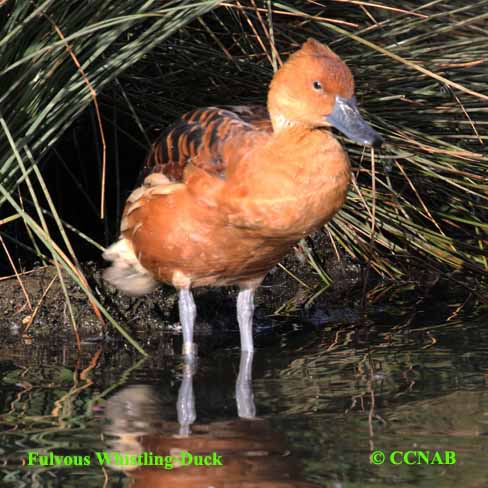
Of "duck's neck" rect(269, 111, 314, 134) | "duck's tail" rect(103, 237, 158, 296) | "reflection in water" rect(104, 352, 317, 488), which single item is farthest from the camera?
"duck's tail" rect(103, 237, 158, 296)

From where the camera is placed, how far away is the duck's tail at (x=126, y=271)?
18.2ft

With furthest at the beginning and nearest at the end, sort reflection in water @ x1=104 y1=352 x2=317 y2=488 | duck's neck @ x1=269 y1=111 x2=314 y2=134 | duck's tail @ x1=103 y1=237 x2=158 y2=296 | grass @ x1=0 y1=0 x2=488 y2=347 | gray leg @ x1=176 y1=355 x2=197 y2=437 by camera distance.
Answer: grass @ x1=0 y1=0 x2=488 y2=347 → duck's tail @ x1=103 y1=237 x2=158 y2=296 → duck's neck @ x1=269 y1=111 x2=314 y2=134 → gray leg @ x1=176 y1=355 x2=197 y2=437 → reflection in water @ x1=104 y1=352 x2=317 y2=488

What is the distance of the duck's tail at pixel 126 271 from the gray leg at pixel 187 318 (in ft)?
0.86

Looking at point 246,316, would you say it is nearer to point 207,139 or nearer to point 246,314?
point 246,314

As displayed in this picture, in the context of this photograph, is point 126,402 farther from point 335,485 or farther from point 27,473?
point 335,485

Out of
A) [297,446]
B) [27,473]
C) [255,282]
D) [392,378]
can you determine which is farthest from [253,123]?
[27,473]

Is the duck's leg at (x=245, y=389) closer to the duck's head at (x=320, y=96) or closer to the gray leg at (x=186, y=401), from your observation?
the gray leg at (x=186, y=401)

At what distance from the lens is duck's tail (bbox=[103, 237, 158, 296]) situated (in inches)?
218

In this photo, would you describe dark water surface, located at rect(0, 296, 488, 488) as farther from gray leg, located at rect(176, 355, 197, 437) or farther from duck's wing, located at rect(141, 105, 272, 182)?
duck's wing, located at rect(141, 105, 272, 182)

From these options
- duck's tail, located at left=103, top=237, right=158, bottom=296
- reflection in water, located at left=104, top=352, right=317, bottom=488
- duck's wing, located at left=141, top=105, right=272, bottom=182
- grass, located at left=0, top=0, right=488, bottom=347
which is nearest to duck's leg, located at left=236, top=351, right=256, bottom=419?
reflection in water, located at left=104, top=352, right=317, bottom=488

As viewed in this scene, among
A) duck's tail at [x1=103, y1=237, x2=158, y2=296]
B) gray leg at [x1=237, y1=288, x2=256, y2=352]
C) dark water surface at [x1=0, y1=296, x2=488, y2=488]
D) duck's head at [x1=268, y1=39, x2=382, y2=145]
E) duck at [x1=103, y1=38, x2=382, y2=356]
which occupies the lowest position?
dark water surface at [x1=0, y1=296, x2=488, y2=488]

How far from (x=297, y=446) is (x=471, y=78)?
2913 mm

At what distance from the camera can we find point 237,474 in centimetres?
362

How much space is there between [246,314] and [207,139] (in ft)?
2.93
